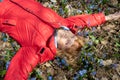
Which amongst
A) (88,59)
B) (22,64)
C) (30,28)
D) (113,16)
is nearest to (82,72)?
(88,59)

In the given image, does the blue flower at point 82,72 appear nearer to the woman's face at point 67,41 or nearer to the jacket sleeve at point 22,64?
the woman's face at point 67,41

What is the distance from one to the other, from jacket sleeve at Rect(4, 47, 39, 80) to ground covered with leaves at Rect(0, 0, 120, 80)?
0.42ft

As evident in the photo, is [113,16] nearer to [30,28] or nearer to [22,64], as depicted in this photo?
[30,28]

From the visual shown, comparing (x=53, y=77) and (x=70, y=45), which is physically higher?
(x=70, y=45)

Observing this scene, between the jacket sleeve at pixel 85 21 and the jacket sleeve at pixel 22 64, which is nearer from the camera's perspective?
the jacket sleeve at pixel 22 64

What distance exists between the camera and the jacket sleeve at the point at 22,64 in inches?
193

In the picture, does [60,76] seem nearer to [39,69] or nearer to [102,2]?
[39,69]

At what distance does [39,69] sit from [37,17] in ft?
3.02

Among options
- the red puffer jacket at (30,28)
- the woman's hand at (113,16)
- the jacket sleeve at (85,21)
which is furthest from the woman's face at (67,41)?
the woman's hand at (113,16)

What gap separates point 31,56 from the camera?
203 inches

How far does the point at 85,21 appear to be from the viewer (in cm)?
595

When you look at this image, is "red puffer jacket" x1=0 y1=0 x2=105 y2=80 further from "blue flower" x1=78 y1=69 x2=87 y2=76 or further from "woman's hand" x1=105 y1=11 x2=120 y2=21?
"blue flower" x1=78 y1=69 x2=87 y2=76

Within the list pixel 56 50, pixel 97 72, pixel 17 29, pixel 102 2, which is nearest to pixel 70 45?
pixel 56 50

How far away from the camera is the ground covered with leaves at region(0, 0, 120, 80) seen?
5160mm
